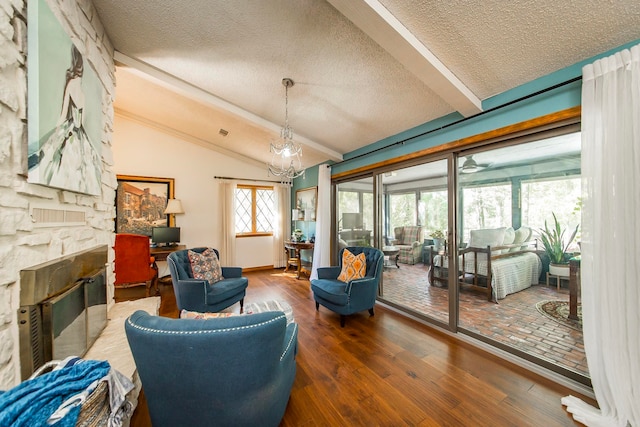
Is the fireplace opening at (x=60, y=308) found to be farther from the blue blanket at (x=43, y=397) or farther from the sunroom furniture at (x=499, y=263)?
the sunroom furniture at (x=499, y=263)

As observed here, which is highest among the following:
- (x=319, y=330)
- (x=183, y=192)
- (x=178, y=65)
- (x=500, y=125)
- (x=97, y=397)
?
(x=178, y=65)

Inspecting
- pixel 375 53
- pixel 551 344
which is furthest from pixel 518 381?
pixel 375 53

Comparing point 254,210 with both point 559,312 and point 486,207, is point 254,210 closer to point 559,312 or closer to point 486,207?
point 486,207

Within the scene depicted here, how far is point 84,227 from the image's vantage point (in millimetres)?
1774

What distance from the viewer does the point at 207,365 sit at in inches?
41.8

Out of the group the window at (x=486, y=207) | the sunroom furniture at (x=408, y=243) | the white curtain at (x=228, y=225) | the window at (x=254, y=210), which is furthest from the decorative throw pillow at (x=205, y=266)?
the window at (x=486, y=207)

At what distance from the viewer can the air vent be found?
125 cm

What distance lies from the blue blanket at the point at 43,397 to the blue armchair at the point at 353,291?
88.0 inches

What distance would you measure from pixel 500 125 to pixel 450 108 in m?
0.52

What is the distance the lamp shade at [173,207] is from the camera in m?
4.59

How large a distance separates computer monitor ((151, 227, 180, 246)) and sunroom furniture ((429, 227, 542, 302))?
456cm

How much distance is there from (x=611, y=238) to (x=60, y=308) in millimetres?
3438

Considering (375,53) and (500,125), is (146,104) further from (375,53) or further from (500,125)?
(500,125)

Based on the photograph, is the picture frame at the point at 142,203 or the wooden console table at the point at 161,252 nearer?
the wooden console table at the point at 161,252
